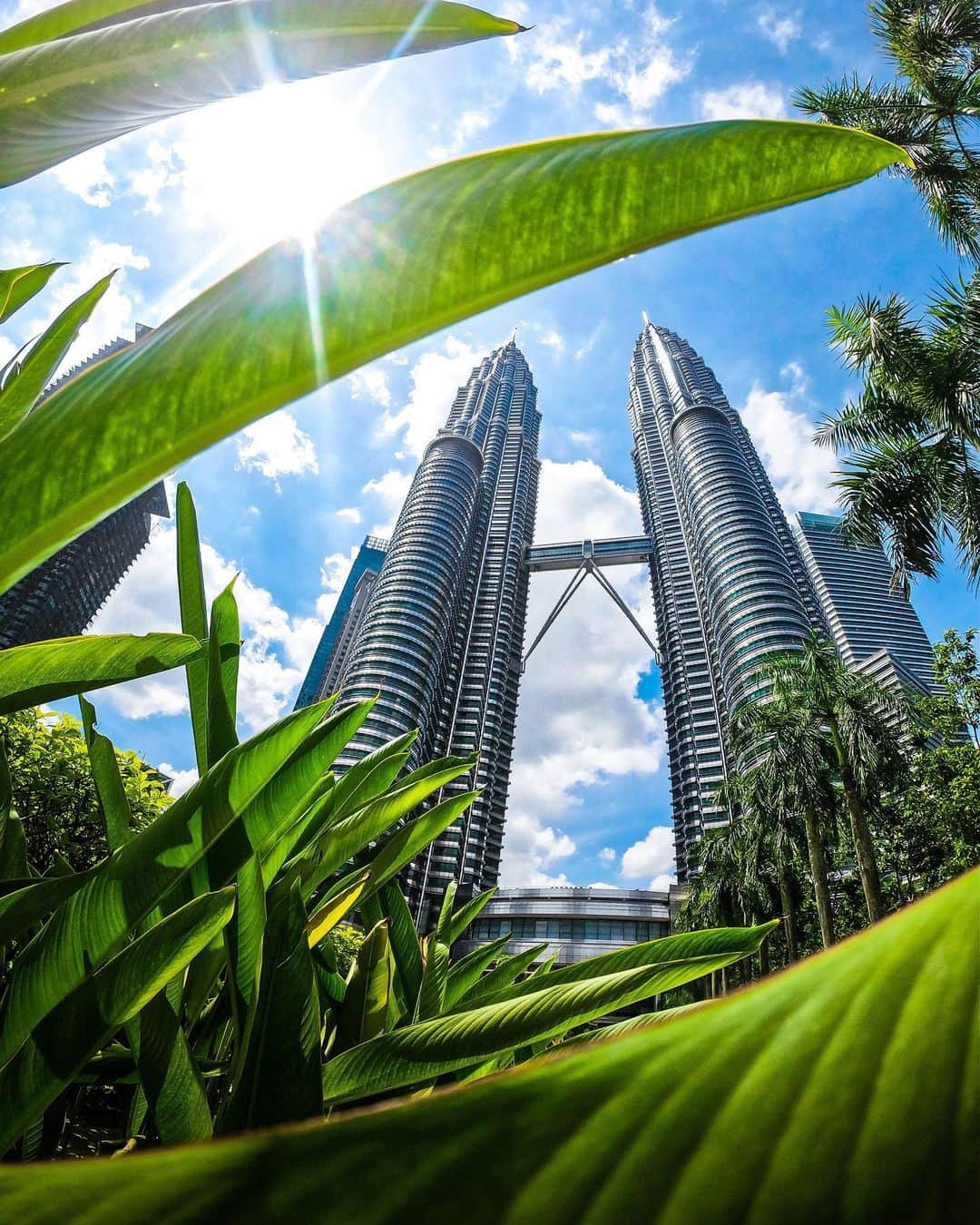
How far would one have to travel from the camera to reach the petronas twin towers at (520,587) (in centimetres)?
4872

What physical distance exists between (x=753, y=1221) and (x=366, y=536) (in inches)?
3893

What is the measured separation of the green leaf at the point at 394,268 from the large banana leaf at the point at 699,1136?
0.56 meters

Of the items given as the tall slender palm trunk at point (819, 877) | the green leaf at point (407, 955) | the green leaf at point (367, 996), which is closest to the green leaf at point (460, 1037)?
the green leaf at point (367, 996)

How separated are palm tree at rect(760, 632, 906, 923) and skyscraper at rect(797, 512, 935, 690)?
4728cm

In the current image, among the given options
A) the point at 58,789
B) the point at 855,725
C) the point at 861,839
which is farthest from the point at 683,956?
the point at 855,725

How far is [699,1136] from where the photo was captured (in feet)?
0.63

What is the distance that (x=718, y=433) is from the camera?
5953cm

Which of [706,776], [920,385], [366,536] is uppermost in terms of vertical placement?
[366,536]

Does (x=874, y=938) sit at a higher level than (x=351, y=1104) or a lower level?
higher

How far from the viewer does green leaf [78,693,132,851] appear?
4.15ft

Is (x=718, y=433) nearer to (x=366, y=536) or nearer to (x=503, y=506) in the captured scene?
(x=503, y=506)

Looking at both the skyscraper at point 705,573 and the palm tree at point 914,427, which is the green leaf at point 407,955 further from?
the skyscraper at point 705,573

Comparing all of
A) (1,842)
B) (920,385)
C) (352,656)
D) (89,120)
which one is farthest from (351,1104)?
(352,656)

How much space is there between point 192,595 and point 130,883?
730mm
